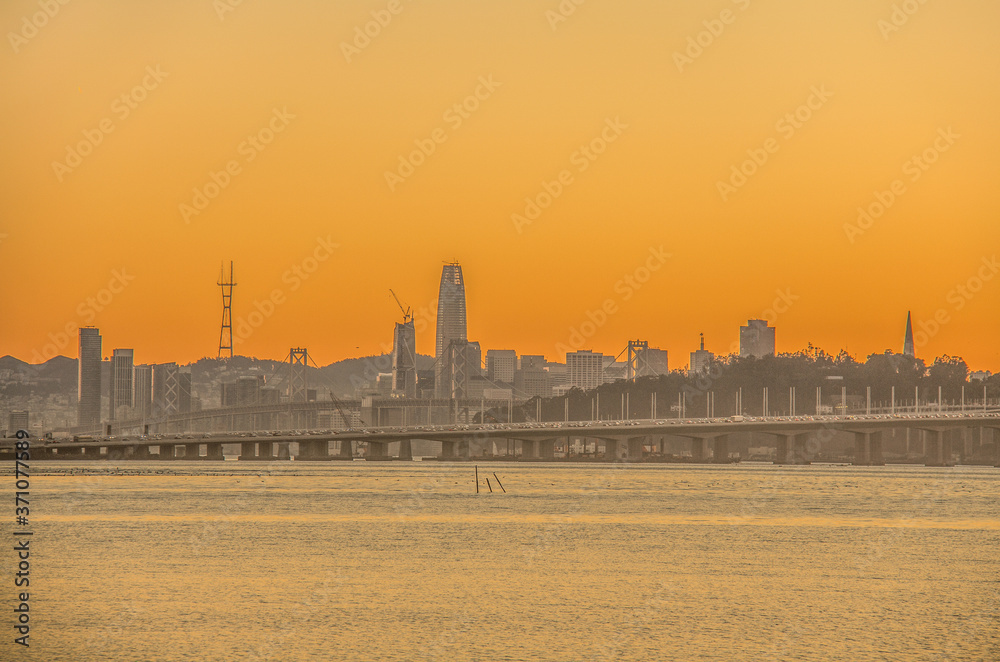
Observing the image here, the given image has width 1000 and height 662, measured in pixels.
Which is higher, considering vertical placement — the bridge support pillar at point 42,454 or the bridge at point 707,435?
the bridge at point 707,435

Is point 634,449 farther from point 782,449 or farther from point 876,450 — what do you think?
point 876,450

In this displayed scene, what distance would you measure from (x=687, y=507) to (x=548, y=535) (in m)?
23.8

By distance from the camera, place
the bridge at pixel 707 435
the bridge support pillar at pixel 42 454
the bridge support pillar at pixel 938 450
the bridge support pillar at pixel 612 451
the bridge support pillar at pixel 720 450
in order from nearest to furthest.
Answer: the bridge at pixel 707 435 → the bridge support pillar at pixel 938 450 → the bridge support pillar at pixel 42 454 → the bridge support pillar at pixel 720 450 → the bridge support pillar at pixel 612 451

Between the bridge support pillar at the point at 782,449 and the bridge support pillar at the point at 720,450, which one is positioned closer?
the bridge support pillar at the point at 782,449

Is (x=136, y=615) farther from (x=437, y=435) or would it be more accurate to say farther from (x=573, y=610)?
(x=437, y=435)

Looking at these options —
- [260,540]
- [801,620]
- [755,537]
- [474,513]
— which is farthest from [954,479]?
[801,620]

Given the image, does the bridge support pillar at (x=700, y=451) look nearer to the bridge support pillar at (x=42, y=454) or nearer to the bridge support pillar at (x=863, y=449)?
the bridge support pillar at (x=863, y=449)

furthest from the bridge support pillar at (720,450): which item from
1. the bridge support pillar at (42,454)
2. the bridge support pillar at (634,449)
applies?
the bridge support pillar at (42,454)

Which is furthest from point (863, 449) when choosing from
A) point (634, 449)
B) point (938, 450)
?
point (634, 449)

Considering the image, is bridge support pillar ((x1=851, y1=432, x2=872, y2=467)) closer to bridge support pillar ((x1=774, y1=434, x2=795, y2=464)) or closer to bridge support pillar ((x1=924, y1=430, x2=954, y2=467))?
bridge support pillar ((x1=924, y1=430, x2=954, y2=467))

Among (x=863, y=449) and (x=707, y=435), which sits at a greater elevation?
(x=707, y=435)

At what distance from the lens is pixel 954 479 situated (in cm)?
12794

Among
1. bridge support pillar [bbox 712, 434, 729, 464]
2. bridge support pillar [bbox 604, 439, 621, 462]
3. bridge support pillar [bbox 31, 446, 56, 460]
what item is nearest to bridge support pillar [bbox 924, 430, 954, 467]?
bridge support pillar [bbox 712, 434, 729, 464]

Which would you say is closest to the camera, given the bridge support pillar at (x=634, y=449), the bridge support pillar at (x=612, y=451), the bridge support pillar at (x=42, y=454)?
the bridge support pillar at (x=42, y=454)
